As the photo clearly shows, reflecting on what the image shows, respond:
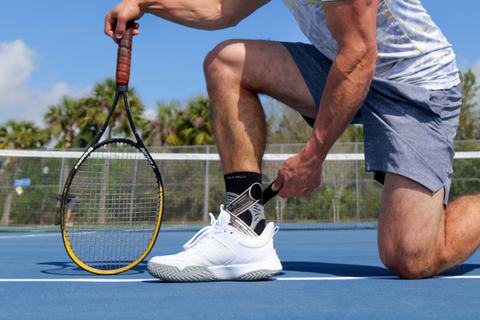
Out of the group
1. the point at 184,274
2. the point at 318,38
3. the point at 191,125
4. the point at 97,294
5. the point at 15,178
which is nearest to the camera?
the point at 97,294

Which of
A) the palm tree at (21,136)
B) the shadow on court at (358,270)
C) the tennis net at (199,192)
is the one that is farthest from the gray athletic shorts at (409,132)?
the palm tree at (21,136)

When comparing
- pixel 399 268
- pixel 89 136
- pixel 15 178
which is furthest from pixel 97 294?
pixel 89 136

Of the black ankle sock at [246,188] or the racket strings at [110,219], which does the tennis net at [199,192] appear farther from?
the black ankle sock at [246,188]

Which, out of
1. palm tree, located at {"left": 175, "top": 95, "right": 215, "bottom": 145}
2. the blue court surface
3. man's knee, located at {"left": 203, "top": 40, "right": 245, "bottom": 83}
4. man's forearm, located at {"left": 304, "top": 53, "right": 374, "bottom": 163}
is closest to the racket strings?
the blue court surface

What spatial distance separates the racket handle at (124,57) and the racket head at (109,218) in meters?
0.31

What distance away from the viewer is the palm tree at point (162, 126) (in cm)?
2386

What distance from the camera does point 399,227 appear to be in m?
2.21

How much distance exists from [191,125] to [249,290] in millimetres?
20892

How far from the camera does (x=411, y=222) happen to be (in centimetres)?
219

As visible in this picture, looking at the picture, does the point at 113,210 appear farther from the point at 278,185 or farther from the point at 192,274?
the point at 278,185

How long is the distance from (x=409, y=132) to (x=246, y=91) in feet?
2.48

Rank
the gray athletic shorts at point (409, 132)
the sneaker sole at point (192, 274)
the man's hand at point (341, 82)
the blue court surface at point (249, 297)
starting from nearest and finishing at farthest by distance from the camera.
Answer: the blue court surface at point (249, 297)
the man's hand at point (341, 82)
the sneaker sole at point (192, 274)
the gray athletic shorts at point (409, 132)

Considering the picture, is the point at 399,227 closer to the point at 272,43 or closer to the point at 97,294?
the point at 272,43

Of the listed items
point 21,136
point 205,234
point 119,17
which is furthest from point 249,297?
point 21,136
